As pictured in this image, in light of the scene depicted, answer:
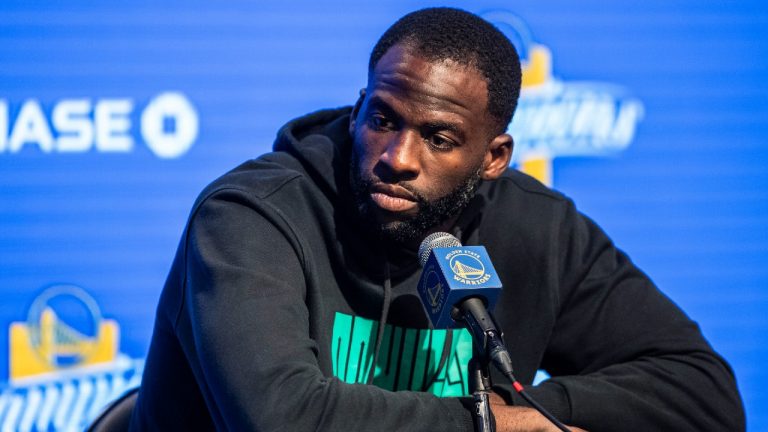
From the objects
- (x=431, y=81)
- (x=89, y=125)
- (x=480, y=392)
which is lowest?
(x=480, y=392)

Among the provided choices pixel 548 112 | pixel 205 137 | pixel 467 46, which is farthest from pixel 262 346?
pixel 548 112

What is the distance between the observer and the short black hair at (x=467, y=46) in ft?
5.89

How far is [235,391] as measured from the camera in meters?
1.44

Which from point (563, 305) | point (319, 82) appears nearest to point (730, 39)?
point (319, 82)

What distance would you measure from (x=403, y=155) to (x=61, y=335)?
193cm

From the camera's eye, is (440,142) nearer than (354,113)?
Yes

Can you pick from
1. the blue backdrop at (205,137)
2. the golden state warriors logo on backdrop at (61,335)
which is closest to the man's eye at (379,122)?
the blue backdrop at (205,137)

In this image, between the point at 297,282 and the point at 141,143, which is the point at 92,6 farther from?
the point at 297,282

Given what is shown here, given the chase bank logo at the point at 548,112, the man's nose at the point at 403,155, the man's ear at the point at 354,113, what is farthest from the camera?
the chase bank logo at the point at 548,112

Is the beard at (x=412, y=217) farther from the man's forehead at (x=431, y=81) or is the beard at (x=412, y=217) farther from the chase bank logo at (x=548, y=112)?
the chase bank logo at (x=548, y=112)

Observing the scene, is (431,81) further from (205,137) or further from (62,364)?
(62,364)

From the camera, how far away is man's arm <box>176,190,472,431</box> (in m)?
1.41

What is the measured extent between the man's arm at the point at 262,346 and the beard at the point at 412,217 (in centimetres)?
19

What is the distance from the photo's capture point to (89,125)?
10.2ft
